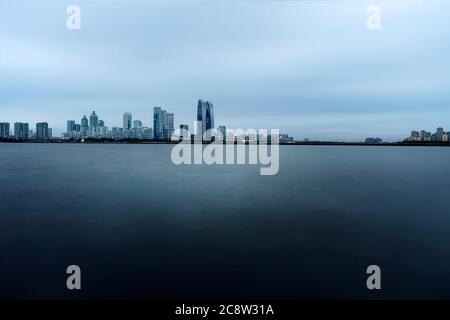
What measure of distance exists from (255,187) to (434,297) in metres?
18.1

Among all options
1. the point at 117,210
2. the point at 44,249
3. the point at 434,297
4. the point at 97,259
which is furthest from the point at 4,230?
the point at 434,297

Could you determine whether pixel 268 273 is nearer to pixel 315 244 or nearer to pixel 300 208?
pixel 315 244

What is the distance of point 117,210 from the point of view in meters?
16.5

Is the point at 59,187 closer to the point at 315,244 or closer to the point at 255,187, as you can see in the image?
the point at 255,187

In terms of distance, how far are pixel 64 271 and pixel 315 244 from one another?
31.3ft

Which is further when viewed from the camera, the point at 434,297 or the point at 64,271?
the point at 64,271

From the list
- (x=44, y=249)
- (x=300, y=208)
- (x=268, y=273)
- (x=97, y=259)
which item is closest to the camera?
(x=268, y=273)

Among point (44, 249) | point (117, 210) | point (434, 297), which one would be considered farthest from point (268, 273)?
point (117, 210)

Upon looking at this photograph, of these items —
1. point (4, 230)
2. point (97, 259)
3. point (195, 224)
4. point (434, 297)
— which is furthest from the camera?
point (195, 224)

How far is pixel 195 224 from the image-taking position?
14008 millimetres
